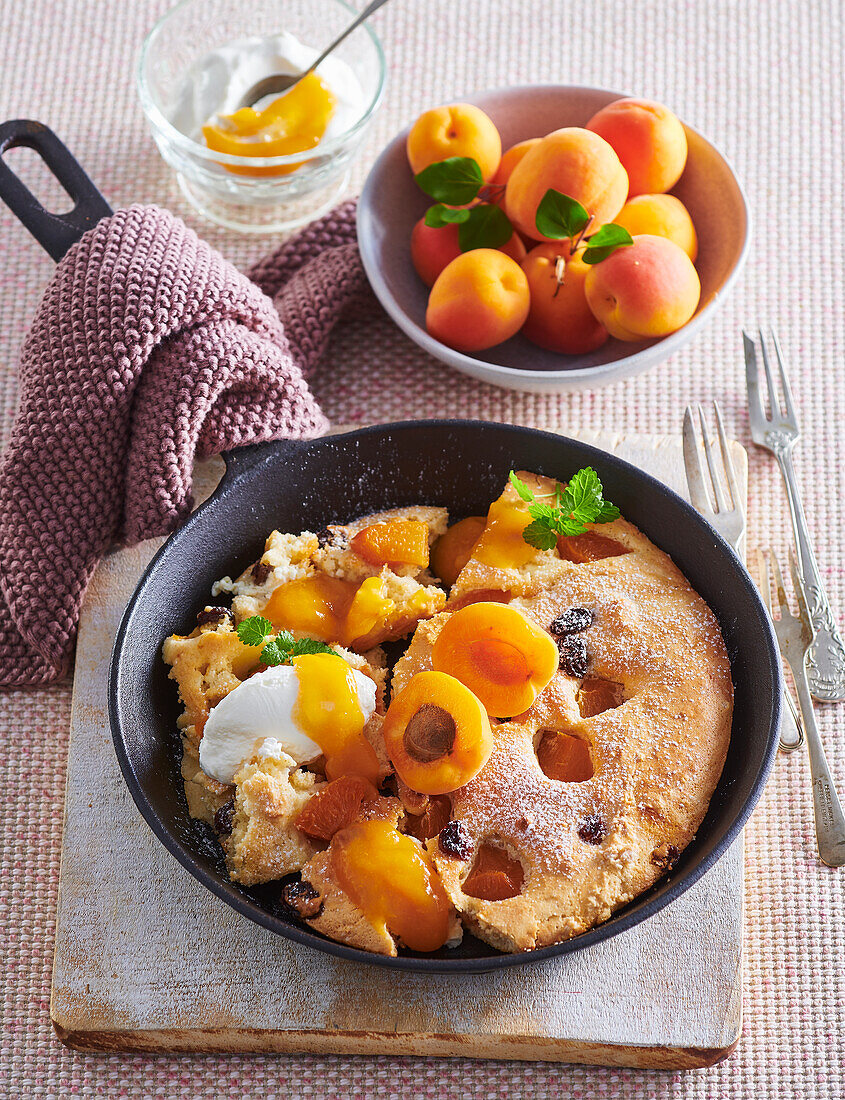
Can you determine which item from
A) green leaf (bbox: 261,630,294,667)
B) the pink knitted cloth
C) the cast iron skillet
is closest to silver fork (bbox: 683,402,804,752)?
the cast iron skillet

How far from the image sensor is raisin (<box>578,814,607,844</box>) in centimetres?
184

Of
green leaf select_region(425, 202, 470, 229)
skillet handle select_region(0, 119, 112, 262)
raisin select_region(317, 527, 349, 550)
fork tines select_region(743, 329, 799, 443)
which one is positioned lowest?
fork tines select_region(743, 329, 799, 443)

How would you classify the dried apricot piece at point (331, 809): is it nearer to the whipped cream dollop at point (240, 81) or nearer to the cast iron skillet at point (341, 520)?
the cast iron skillet at point (341, 520)

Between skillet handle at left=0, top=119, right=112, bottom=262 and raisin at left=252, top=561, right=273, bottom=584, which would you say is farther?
skillet handle at left=0, top=119, right=112, bottom=262

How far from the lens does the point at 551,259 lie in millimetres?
2445

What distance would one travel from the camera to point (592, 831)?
184 cm

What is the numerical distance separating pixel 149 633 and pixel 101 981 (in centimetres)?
68

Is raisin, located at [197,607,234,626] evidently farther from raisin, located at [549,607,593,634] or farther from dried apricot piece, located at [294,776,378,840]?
raisin, located at [549,607,593,634]

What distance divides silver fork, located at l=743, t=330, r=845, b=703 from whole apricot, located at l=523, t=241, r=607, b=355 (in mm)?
431

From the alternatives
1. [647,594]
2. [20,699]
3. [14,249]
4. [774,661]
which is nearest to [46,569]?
[20,699]

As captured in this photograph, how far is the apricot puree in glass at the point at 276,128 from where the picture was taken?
8.59 feet

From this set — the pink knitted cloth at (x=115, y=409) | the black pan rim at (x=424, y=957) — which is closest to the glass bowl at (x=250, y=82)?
the pink knitted cloth at (x=115, y=409)

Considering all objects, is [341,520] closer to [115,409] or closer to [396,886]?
[115,409]

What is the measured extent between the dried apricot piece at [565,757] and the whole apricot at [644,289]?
97 cm
